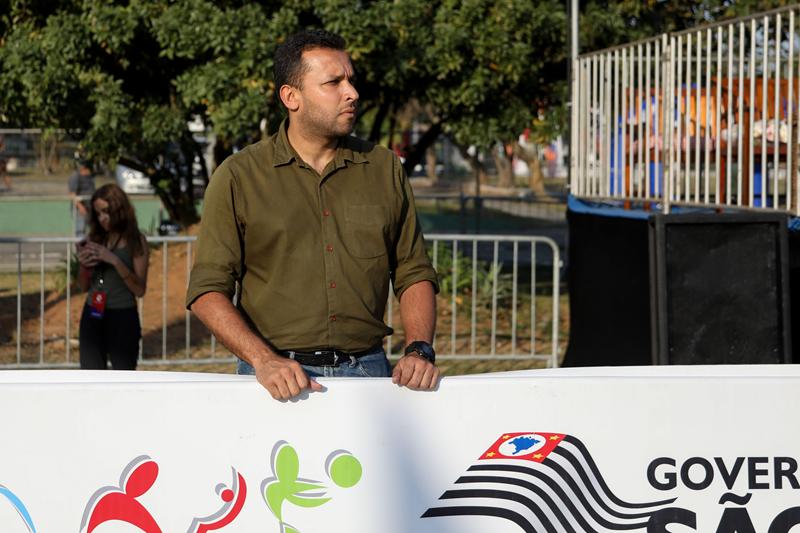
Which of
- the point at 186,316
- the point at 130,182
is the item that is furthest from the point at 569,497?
the point at 130,182

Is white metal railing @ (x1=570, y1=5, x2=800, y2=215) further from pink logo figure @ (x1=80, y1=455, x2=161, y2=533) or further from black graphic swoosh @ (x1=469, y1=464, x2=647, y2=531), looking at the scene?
pink logo figure @ (x1=80, y1=455, x2=161, y2=533)

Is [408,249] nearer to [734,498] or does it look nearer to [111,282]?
[734,498]

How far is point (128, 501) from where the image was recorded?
11.2 feet

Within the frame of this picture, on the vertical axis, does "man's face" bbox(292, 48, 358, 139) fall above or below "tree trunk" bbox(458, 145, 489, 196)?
below

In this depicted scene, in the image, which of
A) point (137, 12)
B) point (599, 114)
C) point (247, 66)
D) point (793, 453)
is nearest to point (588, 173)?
point (599, 114)

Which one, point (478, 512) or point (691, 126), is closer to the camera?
point (478, 512)

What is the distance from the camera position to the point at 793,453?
140 inches

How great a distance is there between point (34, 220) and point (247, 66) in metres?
11.9

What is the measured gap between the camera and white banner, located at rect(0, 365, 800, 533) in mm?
3414

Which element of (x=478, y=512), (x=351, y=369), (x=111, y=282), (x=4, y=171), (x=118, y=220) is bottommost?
(x=478, y=512)

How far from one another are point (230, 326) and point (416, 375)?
0.57 metres

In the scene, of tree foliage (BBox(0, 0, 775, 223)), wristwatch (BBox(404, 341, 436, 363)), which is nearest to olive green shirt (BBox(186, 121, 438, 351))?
wristwatch (BBox(404, 341, 436, 363))

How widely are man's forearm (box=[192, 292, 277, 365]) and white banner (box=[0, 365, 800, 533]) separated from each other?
0.41 ft

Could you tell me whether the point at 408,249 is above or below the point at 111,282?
above
